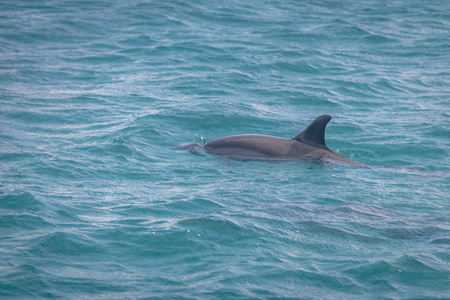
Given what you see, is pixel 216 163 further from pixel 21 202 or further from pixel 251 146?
pixel 21 202

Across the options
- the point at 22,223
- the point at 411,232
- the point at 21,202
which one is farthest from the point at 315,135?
the point at 22,223

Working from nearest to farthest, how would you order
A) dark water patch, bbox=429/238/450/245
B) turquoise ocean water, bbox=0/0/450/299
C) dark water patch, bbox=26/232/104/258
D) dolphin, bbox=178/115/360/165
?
turquoise ocean water, bbox=0/0/450/299 → dark water patch, bbox=26/232/104/258 → dark water patch, bbox=429/238/450/245 → dolphin, bbox=178/115/360/165

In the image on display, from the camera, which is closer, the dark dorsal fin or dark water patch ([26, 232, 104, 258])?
dark water patch ([26, 232, 104, 258])

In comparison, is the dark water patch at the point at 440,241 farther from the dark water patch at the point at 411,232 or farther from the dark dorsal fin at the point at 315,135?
the dark dorsal fin at the point at 315,135

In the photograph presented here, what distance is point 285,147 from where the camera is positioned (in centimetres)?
1202

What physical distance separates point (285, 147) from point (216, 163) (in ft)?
5.11

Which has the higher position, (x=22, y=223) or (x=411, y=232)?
(x=411, y=232)

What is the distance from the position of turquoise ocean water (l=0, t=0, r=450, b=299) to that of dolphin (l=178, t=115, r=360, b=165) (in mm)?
345

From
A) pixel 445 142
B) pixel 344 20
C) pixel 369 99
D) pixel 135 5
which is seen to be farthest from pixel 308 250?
pixel 135 5

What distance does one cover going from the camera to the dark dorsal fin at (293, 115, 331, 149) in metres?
11.6

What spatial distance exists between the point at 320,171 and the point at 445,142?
4017mm

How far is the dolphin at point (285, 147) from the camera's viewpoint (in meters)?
11.7

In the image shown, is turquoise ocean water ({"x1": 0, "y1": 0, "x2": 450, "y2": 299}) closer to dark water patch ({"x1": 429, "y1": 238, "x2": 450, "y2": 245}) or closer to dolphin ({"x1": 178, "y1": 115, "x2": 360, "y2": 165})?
dark water patch ({"x1": 429, "y1": 238, "x2": 450, "y2": 245})

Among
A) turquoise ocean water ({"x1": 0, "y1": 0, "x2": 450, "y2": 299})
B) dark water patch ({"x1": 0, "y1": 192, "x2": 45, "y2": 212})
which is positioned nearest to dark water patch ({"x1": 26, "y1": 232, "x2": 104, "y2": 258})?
turquoise ocean water ({"x1": 0, "y1": 0, "x2": 450, "y2": 299})
